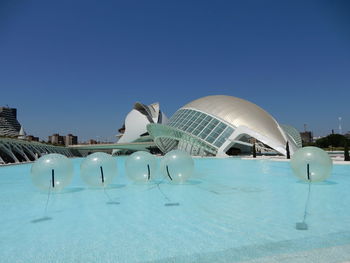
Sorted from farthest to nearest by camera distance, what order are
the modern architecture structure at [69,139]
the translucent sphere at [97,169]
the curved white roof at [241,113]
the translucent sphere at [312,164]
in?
1. the modern architecture structure at [69,139]
2. the curved white roof at [241,113]
3. the translucent sphere at [97,169]
4. the translucent sphere at [312,164]

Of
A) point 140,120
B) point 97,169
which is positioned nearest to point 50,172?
point 97,169

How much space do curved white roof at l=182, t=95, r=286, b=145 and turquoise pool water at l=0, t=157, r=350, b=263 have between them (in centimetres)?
2526

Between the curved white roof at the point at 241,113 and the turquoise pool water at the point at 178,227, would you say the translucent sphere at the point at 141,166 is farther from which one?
the curved white roof at the point at 241,113

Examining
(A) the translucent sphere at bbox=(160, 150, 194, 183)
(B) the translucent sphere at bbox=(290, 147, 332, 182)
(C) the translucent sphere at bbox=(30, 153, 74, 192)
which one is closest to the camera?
(C) the translucent sphere at bbox=(30, 153, 74, 192)

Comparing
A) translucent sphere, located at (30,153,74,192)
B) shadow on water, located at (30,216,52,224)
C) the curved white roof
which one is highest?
the curved white roof

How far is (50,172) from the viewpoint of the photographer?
8.55m

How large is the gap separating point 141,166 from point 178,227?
5047 mm

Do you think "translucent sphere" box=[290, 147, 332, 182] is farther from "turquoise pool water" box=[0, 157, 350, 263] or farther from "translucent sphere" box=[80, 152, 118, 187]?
"translucent sphere" box=[80, 152, 118, 187]

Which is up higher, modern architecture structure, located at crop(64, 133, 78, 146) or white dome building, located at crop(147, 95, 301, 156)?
modern architecture structure, located at crop(64, 133, 78, 146)

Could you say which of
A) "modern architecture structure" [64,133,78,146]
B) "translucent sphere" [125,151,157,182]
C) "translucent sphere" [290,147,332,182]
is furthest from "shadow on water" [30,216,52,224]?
"modern architecture structure" [64,133,78,146]

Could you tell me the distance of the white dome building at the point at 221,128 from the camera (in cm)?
3262

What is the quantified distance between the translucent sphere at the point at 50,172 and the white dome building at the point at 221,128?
25004mm

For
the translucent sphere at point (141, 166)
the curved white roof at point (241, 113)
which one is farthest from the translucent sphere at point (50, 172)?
the curved white roof at point (241, 113)

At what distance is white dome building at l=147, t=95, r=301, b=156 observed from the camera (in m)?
32.6
